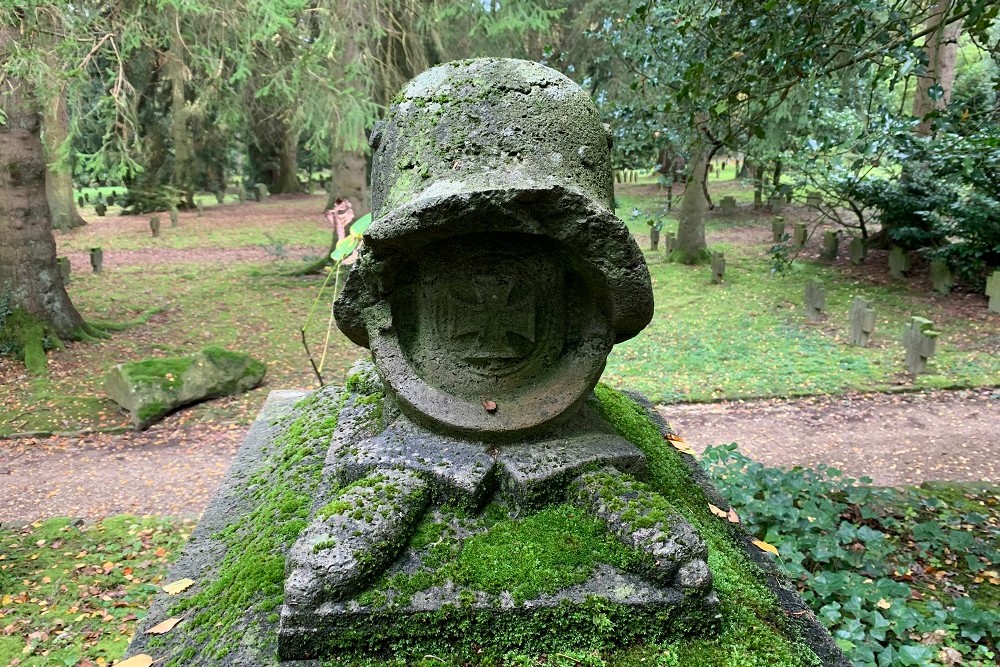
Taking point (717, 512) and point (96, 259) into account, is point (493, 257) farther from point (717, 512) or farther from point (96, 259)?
point (96, 259)

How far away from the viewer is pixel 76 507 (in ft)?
18.5

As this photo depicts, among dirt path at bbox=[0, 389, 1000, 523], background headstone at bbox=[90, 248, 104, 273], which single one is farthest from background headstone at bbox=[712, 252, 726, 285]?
background headstone at bbox=[90, 248, 104, 273]

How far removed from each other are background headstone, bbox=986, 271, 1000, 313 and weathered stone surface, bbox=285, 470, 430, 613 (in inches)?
420

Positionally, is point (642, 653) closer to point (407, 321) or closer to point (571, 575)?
point (571, 575)

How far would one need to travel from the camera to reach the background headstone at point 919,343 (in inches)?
313

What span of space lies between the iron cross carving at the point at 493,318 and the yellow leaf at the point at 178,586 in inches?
51.4

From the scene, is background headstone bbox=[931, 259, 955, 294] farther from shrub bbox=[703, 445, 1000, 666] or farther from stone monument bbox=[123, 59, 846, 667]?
stone monument bbox=[123, 59, 846, 667]

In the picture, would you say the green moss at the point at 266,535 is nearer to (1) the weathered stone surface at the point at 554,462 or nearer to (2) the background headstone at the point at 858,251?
(1) the weathered stone surface at the point at 554,462

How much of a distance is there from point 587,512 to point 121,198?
29838 mm

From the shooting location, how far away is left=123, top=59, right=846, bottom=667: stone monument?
208 centimetres

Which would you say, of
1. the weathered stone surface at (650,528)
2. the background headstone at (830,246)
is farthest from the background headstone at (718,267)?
the weathered stone surface at (650,528)

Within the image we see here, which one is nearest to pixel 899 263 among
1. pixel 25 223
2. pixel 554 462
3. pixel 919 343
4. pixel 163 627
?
pixel 919 343

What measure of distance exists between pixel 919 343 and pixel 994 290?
321cm

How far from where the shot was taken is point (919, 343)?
26.2 feet
